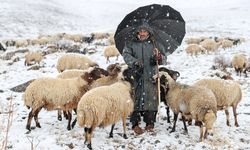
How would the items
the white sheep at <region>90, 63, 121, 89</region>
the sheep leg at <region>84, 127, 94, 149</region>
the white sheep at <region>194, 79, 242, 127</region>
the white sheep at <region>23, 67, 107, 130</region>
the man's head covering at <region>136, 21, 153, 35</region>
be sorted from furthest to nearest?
the white sheep at <region>90, 63, 121, 89</region>, the white sheep at <region>194, 79, 242, 127</region>, the man's head covering at <region>136, 21, 153, 35</region>, the white sheep at <region>23, 67, 107, 130</region>, the sheep leg at <region>84, 127, 94, 149</region>

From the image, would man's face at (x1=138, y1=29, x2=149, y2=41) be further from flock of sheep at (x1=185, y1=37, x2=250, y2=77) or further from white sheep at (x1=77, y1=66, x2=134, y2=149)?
flock of sheep at (x1=185, y1=37, x2=250, y2=77)

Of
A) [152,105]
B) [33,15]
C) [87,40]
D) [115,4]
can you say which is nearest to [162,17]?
[152,105]

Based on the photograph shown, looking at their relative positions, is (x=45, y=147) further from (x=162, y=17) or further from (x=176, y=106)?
(x=162, y=17)

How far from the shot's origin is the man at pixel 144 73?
25.1ft

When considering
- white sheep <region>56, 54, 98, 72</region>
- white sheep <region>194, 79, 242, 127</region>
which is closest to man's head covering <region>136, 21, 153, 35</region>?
white sheep <region>194, 79, 242, 127</region>

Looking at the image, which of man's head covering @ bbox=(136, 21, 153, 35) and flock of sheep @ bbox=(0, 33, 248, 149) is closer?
flock of sheep @ bbox=(0, 33, 248, 149)

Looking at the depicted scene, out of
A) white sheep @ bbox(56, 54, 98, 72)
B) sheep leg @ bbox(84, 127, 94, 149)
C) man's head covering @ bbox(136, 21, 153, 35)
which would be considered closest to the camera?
sheep leg @ bbox(84, 127, 94, 149)

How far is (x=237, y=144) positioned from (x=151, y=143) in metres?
1.59

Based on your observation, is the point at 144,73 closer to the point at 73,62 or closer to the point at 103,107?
the point at 103,107

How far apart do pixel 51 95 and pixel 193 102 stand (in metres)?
2.77

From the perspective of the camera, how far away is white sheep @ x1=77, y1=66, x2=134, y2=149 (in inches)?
251

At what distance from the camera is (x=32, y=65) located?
58.6 feet

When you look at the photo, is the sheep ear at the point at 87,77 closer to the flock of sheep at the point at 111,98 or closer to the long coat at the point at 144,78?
the flock of sheep at the point at 111,98

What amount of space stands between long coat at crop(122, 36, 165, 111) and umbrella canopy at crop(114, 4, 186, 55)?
0.38 meters
